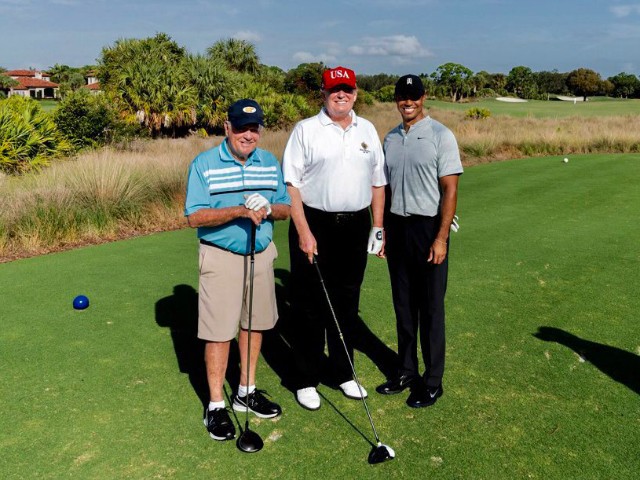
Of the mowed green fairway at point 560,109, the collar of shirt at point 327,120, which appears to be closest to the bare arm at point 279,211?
the collar of shirt at point 327,120

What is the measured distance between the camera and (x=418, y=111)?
379 cm

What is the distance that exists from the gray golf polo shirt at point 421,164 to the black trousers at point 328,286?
0.91 feet

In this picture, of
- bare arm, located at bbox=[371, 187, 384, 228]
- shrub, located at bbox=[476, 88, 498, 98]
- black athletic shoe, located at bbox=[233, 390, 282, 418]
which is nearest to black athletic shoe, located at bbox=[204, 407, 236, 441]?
black athletic shoe, located at bbox=[233, 390, 282, 418]

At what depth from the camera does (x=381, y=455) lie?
10.5 feet

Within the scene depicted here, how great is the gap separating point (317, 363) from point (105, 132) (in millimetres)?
14098

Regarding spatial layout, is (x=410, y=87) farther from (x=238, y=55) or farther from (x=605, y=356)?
(x=238, y=55)

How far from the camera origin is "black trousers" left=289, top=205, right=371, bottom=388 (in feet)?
12.6

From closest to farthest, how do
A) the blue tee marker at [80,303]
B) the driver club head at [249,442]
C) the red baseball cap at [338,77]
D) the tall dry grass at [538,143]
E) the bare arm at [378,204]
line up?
1. the driver club head at [249,442]
2. the red baseball cap at [338,77]
3. the bare arm at [378,204]
4. the blue tee marker at [80,303]
5. the tall dry grass at [538,143]

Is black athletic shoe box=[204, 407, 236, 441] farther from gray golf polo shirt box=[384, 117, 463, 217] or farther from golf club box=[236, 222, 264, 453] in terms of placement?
gray golf polo shirt box=[384, 117, 463, 217]

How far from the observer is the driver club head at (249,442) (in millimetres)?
3295

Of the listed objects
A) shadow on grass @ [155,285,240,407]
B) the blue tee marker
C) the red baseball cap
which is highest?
the red baseball cap

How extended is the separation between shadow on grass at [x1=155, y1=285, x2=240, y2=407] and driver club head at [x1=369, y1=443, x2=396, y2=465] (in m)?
1.23

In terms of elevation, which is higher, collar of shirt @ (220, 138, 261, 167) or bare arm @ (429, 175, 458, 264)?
collar of shirt @ (220, 138, 261, 167)

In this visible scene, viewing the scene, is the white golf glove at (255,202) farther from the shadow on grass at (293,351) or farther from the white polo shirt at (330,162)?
the shadow on grass at (293,351)
